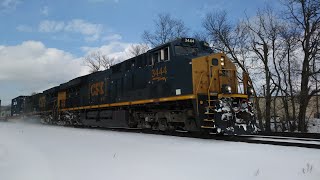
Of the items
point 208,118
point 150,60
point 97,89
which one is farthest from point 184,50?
point 97,89

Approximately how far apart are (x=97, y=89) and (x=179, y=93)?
810 centimetres

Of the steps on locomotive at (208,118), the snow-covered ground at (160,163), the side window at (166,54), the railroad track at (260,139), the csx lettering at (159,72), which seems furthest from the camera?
the csx lettering at (159,72)

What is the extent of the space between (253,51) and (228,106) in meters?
16.7

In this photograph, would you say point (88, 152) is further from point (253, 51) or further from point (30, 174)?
point (253, 51)

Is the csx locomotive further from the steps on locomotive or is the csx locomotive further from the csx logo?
the csx logo

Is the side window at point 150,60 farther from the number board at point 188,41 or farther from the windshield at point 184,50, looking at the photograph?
the number board at point 188,41

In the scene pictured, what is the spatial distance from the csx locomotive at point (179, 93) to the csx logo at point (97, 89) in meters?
0.32

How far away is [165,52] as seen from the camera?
11922 millimetres

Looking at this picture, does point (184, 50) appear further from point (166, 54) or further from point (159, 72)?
point (159, 72)

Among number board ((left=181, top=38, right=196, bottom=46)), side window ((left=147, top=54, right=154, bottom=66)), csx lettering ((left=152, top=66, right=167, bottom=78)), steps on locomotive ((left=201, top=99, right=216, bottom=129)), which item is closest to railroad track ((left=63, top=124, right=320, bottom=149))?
steps on locomotive ((left=201, top=99, right=216, bottom=129))

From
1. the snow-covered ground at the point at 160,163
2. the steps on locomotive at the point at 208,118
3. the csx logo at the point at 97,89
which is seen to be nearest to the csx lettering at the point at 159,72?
the steps on locomotive at the point at 208,118

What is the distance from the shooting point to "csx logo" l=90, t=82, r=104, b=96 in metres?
17.4

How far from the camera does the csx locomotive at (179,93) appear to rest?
33.0 feet

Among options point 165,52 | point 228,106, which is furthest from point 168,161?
point 165,52
